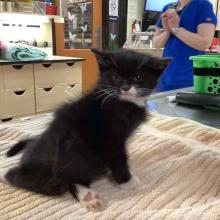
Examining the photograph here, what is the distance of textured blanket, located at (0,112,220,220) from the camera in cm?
59

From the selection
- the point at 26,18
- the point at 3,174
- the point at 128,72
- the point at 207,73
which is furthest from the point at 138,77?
the point at 26,18

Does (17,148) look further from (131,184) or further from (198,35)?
(198,35)

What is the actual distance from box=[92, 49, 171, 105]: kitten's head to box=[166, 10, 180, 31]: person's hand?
0.93m

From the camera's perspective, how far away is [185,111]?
4.16 ft

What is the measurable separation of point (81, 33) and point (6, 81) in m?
1.91

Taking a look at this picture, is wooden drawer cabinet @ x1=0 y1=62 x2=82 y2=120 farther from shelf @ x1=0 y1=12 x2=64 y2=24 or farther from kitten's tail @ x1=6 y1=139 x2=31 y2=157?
kitten's tail @ x1=6 y1=139 x2=31 y2=157

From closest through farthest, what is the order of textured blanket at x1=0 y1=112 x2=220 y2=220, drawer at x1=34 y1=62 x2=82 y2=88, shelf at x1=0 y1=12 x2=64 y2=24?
textured blanket at x1=0 y1=112 x2=220 y2=220, drawer at x1=34 y1=62 x2=82 y2=88, shelf at x1=0 y1=12 x2=64 y2=24

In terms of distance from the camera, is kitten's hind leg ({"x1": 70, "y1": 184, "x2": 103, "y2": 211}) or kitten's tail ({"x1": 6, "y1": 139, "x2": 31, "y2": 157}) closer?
kitten's hind leg ({"x1": 70, "y1": 184, "x2": 103, "y2": 211})

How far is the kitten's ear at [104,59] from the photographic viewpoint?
68 centimetres

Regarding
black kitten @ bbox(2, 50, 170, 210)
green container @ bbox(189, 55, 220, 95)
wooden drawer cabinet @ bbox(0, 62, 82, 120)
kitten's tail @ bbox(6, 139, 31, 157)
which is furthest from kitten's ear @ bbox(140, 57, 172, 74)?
wooden drawer cabinet @ bbox(0, 62, 82, 120)

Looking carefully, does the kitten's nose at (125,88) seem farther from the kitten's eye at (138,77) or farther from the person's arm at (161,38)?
the person's arm at (161,38)

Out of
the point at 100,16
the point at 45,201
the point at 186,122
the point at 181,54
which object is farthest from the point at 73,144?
the point at 100,16

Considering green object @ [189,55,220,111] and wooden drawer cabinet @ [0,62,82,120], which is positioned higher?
green object @ [189,55,220,111]

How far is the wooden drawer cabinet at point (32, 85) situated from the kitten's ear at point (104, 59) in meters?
1.52
